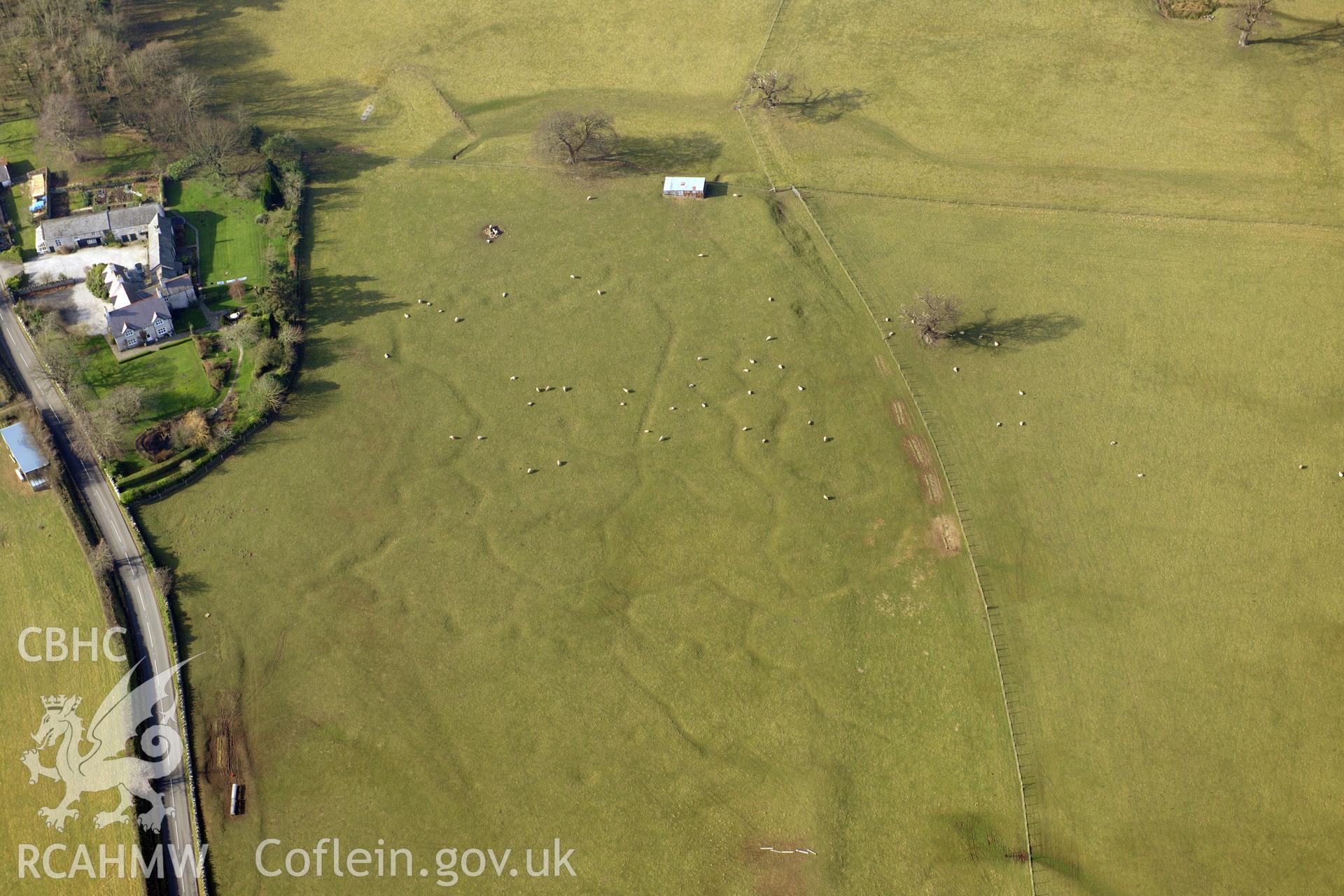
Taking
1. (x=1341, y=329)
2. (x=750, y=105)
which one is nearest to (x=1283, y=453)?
(x=1341, y=329)

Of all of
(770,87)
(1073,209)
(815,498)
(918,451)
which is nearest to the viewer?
(815,498)

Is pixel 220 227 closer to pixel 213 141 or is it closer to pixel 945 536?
pixel 213 141

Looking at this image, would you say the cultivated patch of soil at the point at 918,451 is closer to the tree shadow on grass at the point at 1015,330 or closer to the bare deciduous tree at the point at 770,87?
the tree shadow on grass at the point at 1015,330

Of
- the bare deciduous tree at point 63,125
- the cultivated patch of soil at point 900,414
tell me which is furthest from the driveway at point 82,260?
the cultivated patch of soil at point 900,414

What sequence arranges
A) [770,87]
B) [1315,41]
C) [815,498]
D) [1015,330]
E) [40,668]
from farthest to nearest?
1. [1315,41]
2. [770,87]
3. [1015,330]
4. [815,498]
5. [40,668]

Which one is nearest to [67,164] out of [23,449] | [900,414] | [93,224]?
[93,224]

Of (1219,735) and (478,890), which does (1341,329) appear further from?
(478,890)

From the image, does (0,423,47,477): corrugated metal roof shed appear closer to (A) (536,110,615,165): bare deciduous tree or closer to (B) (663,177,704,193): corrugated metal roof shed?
(A) (536,110,615,165): bare deciduous tree
